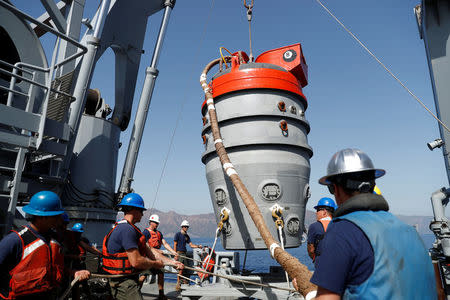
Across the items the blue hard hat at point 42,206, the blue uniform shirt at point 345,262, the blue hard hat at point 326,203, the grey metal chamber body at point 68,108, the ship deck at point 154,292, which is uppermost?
the grey metal chamber body at point 68,108

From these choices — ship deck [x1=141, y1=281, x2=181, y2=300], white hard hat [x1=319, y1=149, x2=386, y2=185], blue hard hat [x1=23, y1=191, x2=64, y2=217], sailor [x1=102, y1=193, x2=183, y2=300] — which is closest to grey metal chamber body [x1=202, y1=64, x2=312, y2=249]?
A: ship deck [x1=141, y1=281, x2=181, y2=300]

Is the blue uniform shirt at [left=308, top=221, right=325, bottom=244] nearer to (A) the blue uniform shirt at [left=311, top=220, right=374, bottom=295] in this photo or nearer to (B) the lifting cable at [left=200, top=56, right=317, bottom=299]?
(B) the lifting cable at [left=200, top=56, right=317, bottom=299]

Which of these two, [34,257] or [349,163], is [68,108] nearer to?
[34,257]

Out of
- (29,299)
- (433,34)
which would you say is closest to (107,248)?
(29,299)

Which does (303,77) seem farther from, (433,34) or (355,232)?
(355,232)

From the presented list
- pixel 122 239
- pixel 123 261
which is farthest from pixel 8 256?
pixel 123 261

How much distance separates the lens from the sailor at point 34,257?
2.41m

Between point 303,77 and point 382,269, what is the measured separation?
667cm

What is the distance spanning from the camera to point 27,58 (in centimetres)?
558

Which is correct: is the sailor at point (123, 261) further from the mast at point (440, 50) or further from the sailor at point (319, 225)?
the mast at point (440, 50)

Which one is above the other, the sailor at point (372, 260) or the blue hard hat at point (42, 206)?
the blue hard hat at point (42, 206)

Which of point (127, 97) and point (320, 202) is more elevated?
point (127, 97)

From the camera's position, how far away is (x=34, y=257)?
8.29 feet

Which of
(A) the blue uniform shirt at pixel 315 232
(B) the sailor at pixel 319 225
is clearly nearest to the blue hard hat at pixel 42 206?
(B) the sailor at pixel 319 225
